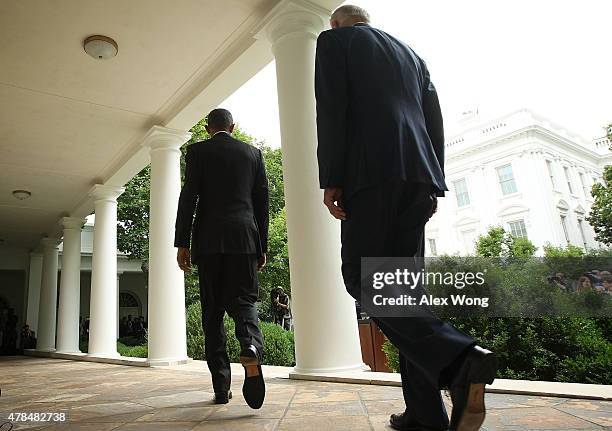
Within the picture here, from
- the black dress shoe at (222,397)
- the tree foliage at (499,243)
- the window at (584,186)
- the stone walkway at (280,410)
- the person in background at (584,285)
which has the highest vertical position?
the window at (584,186)

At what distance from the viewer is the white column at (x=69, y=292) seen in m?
14.1

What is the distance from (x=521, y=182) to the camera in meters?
27.6

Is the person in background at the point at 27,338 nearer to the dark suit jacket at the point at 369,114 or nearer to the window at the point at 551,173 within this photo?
the dark suit jacket at the point at 369,114

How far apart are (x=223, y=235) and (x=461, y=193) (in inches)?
1218

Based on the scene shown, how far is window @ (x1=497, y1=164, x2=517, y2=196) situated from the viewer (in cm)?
2835

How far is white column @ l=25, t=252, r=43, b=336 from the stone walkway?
19028 millimetres

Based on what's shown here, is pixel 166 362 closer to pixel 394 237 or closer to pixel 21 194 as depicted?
pixel 394 237

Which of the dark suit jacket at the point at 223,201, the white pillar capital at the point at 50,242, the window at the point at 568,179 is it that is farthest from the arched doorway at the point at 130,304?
the window at the point at 568,179

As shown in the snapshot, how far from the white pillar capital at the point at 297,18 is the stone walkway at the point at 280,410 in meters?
3.79

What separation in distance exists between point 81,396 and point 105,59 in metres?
4.57

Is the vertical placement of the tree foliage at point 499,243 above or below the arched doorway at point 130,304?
above

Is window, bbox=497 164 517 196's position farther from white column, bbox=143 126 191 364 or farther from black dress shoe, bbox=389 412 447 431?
black dress shoe, bbox=389 412 447 431

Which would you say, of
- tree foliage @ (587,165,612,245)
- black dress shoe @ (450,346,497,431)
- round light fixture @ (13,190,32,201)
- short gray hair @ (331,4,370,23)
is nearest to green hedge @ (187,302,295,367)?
round light fixture @ (13,190,32,201)

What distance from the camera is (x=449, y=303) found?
17.9ft
